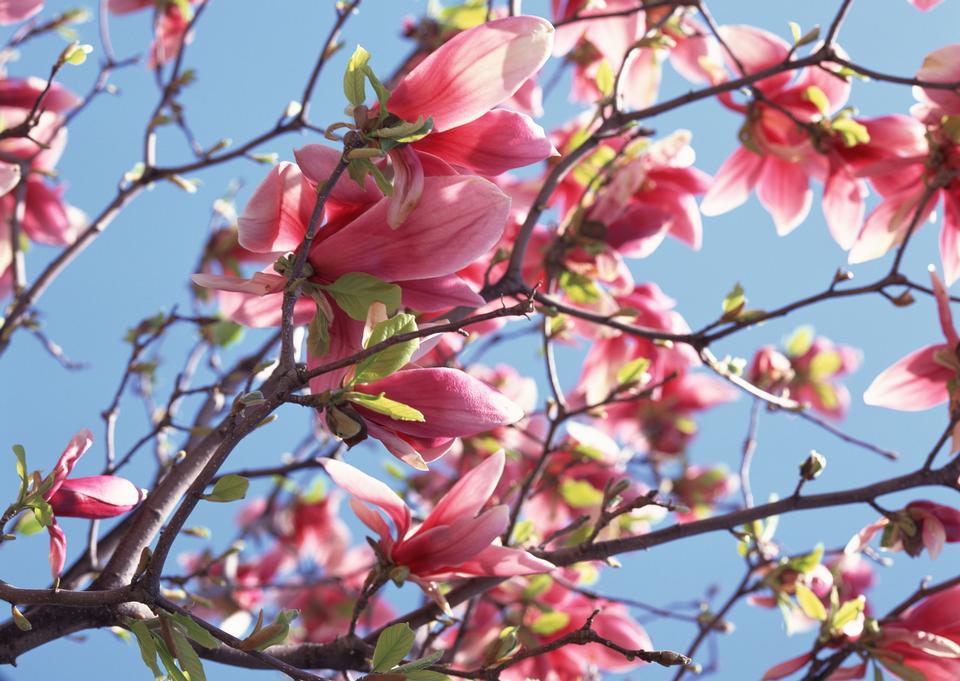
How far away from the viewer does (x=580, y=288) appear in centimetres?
89

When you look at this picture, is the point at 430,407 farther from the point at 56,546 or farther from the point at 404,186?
the point at 56,546

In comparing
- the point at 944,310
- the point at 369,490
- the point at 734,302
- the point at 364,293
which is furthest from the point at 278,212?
the point at 944,310

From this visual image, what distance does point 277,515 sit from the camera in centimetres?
172

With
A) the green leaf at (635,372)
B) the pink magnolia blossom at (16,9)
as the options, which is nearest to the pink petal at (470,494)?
the green leaf at (635,372)

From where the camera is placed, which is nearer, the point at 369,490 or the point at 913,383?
the point at 369,490

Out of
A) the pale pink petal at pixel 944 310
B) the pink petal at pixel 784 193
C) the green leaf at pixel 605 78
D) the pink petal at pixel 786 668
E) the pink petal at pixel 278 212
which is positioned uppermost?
the green leaf at pixel 605 78

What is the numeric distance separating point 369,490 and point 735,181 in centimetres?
58

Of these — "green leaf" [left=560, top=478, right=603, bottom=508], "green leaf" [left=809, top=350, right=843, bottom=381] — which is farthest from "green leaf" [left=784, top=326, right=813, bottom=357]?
"green leaf" [left=560, top=478, right=603, bottom=508]

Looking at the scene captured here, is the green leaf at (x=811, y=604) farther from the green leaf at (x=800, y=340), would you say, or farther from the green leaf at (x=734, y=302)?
the green leaf at (x=800, y=340)

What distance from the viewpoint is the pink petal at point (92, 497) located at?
1.68 ft

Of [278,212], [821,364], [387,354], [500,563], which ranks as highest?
[821,364]

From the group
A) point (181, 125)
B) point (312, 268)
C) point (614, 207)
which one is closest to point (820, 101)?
point (614, 207)

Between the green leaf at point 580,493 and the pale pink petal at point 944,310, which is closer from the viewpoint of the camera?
the pale pink petal at point 944,310

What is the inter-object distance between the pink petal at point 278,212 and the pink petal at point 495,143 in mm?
74
